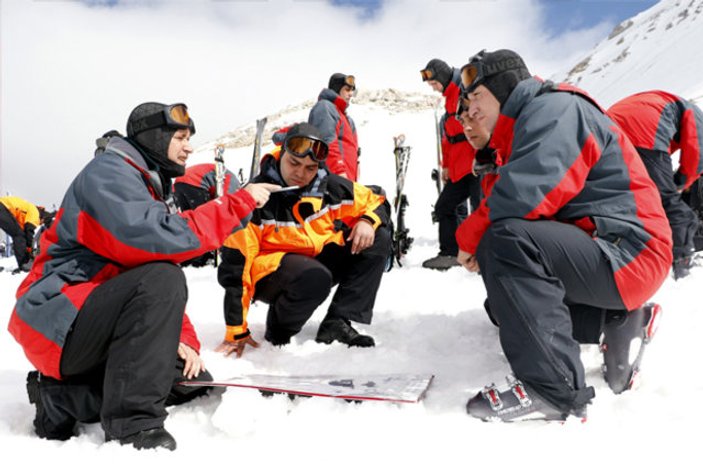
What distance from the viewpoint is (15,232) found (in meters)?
9.40

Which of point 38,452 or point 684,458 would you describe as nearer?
point 684,458

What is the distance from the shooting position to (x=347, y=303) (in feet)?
9.50

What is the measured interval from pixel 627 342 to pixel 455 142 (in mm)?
3220

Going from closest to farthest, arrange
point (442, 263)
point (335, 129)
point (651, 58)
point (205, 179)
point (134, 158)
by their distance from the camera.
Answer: point (134, 158) < point (442, 263) < point (335, 129) < point (205, 179) < point (651, 58)

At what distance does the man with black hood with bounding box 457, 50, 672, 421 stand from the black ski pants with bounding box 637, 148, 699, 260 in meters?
1.71

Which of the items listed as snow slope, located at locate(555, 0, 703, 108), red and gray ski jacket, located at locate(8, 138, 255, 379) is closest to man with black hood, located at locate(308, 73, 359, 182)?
red and gray ski jacket, located at locate(8, 138, 255, 379)

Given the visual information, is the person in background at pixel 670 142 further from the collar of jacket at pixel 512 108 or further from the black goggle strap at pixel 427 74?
the black goggle strap at pixel 427 74

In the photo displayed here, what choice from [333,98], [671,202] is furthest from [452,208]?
[671,202]

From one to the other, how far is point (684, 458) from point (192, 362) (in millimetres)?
1755

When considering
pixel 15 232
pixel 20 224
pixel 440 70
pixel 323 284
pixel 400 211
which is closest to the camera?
pixel 323 284

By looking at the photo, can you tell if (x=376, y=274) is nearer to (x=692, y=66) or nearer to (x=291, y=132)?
(x=291, y=132)

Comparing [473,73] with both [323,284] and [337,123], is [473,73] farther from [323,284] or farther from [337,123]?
[337,123]

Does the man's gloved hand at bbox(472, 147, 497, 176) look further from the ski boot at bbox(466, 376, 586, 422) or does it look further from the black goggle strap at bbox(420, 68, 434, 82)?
the black goggle strap at bbox(420, 68, 434, 82)

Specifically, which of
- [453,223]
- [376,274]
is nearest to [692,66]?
[453,223]
